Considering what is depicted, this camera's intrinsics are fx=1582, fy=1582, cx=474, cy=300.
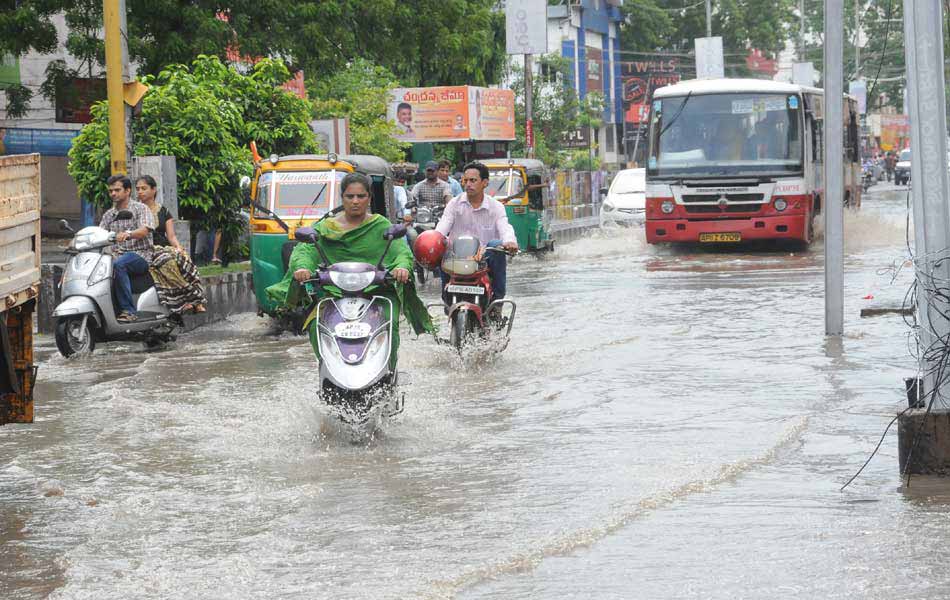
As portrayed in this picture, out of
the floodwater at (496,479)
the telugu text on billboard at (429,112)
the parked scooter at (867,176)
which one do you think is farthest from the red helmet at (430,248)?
the parked scooter at (867,176)

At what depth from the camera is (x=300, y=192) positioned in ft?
53.8

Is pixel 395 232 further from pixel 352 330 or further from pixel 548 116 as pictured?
pixel 548 116

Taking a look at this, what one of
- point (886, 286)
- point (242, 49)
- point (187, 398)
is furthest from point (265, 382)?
point (242, 49)

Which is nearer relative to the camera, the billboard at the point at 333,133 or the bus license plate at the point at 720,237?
the billboard at the point at 333,133

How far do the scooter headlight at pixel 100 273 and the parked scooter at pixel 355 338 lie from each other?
546 centimetres

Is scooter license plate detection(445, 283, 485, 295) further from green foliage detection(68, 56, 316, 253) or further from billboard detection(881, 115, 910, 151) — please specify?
billboard detection(881, 115, 910, 151)

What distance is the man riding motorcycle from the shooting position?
8828mm

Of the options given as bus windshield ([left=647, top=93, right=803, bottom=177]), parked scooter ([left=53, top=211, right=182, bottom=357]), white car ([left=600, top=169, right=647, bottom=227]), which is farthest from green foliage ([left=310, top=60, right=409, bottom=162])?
parked scooter ([left=53, top=211, right=182, bottom=357])

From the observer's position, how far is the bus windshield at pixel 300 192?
1631cm

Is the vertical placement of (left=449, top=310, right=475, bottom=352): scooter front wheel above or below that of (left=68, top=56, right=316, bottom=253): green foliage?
below

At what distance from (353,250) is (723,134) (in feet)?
56.5

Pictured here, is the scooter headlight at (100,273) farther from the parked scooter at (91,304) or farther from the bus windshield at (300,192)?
the bus windshield at (300,192)

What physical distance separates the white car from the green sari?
23.2 meters

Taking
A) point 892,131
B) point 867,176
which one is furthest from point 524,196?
point 892,131
